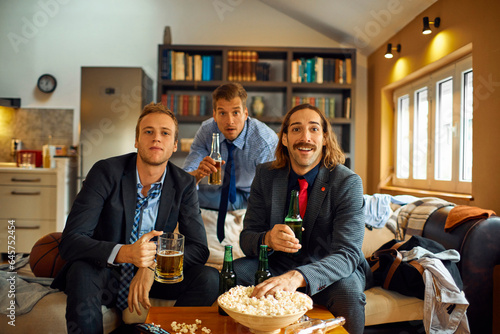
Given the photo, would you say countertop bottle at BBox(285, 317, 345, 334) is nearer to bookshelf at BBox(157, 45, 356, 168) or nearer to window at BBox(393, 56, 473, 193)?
window at BBox(393, 56, 473, 193)

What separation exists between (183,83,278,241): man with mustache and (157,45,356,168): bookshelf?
174cm

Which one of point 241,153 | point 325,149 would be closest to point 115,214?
point 325,149

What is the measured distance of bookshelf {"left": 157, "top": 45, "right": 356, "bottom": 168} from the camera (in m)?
4.53

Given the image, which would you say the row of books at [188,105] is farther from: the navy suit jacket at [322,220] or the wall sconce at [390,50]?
the navy suit jacket at [322,220]

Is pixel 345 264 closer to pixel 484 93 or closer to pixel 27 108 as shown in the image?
pixel 484 93

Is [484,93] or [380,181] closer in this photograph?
[484,93]

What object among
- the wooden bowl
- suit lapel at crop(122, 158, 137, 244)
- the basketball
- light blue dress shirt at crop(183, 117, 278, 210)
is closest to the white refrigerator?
light blue dress shirt at crop(183, 117, 278, 210)

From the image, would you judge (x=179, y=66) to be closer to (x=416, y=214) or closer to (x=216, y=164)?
(x=216, y=164)

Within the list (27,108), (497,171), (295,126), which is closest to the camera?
(295,126)

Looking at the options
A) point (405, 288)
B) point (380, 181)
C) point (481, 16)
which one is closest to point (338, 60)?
point (380, 181)

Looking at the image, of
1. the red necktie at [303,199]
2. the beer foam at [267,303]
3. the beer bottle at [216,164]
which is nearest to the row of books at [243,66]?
the beer bottle at [216,164]

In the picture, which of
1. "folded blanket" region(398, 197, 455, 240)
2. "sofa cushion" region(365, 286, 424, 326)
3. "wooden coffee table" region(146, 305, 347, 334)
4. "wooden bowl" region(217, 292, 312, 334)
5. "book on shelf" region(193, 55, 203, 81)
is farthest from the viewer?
"book on shelf" region(193, 55, 203, 81)

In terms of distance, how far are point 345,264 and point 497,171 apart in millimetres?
1549

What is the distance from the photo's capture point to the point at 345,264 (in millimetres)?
1640
